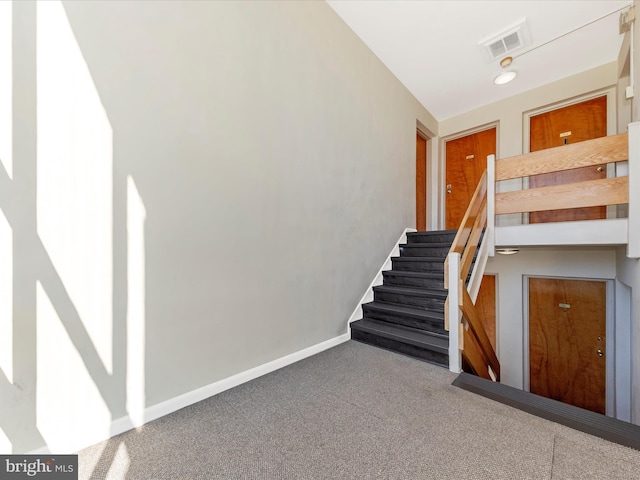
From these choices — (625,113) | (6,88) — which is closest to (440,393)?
(6,88)

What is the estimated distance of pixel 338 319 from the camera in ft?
9.59

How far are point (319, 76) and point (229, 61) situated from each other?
1.07m

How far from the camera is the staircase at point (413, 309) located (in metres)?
2.51

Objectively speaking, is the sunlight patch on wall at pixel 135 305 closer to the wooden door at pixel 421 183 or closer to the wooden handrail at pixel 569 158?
the wooden handrail at pixel 569 158

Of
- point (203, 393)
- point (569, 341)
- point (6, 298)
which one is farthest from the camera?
point (569, 341)

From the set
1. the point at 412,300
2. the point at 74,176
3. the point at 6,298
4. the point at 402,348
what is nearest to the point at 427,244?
the point at 412,300

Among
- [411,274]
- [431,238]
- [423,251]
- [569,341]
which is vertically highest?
[431,238]

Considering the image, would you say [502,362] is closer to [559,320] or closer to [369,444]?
[559,320]

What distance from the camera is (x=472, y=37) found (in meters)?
3.34

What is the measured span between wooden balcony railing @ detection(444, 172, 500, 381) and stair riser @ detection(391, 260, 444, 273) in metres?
0.40

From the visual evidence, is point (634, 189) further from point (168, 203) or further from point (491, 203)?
point (168, 203)

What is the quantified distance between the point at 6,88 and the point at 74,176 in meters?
0.43

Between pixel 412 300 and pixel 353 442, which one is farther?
pixel 412 300

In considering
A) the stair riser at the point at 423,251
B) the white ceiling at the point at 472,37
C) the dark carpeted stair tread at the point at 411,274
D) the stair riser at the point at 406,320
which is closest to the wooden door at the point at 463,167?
the white ceiling at the point at 472,37
